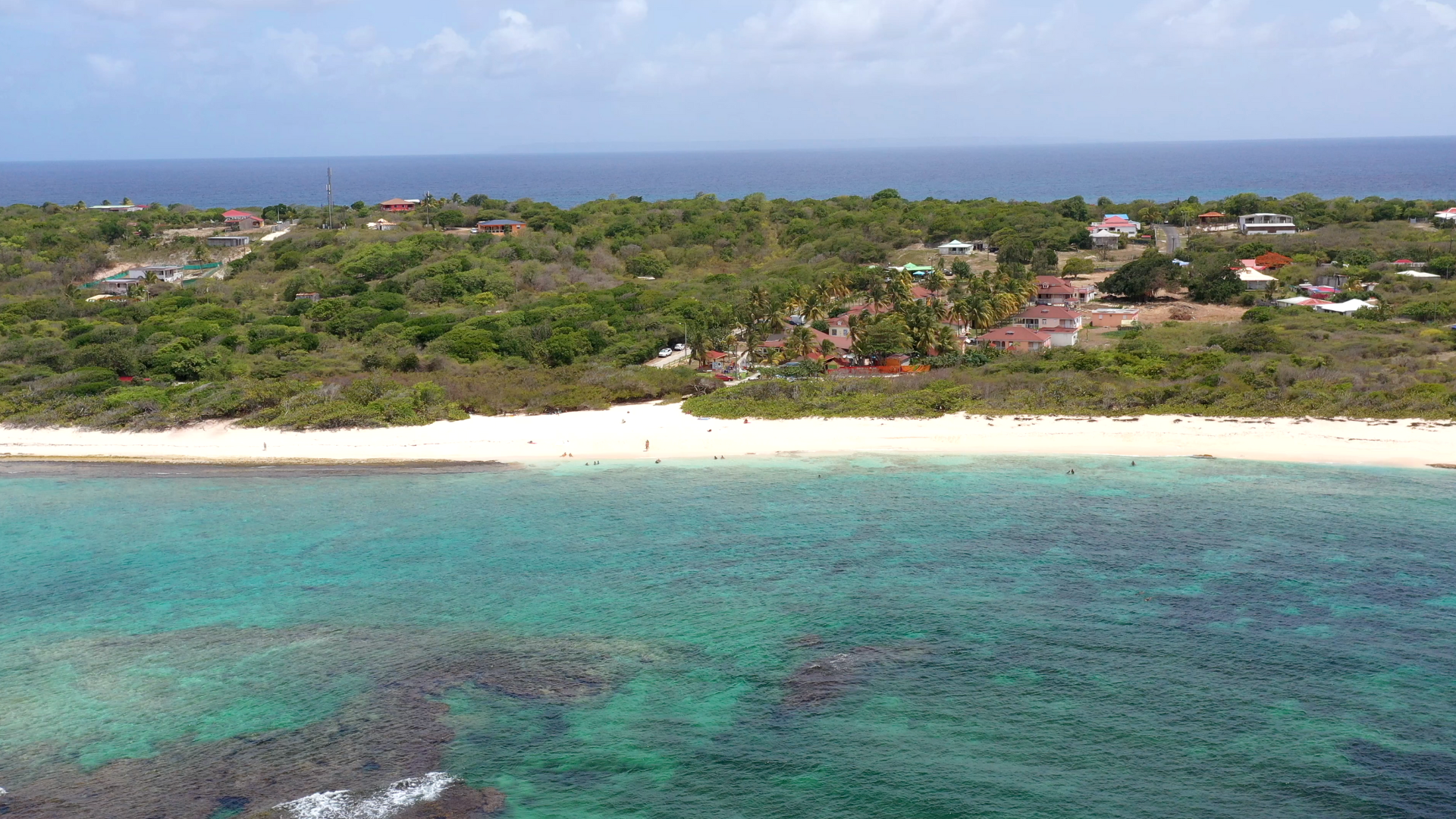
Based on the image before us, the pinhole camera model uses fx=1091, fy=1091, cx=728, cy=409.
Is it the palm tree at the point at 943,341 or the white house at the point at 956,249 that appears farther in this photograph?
the white house at the point at 956,249

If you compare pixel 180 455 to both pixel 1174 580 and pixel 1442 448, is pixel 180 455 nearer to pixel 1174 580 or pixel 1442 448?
pixel 1174 580

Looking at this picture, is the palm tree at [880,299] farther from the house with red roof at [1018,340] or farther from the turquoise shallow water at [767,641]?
Answer: the turquoise shallow water at [767,641]

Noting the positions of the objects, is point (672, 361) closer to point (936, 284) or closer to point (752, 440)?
point (752, 440)

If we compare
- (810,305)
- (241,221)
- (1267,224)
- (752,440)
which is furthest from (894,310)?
(241,221)

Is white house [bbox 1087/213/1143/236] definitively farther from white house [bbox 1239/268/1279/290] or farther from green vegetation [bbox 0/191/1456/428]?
white house [bbox 1239/268/1279/290]

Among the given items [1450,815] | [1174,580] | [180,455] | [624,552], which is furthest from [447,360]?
[1450,815]

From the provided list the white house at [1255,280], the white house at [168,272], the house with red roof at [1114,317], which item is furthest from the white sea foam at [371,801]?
the white house at [168,272]
